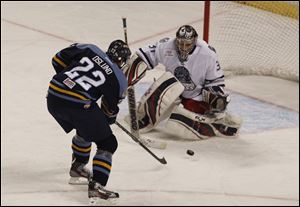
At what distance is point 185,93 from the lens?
4863mm

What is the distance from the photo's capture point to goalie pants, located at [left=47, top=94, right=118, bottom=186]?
3830 mm

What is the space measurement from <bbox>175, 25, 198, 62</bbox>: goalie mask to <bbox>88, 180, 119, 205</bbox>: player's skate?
979 millimetres

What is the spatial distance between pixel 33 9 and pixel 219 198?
3.58 meters

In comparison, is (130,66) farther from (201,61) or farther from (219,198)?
(219,198)

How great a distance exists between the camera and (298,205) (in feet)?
13.2

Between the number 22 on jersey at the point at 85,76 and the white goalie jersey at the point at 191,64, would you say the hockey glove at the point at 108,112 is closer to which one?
the number 22 on jersey at the point at 85,76

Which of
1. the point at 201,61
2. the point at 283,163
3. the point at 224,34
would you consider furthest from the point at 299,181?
the point at 224,34

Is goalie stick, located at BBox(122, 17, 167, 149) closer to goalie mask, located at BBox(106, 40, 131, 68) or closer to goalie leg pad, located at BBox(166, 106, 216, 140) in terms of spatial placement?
goalie leg pad, located at BBox(166, 106, 216, 140)

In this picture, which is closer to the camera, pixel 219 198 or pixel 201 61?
pixel 219 198

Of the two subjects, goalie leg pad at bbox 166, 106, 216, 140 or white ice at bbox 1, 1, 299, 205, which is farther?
goalie leg pad at bbox 166, 106, 216, 140

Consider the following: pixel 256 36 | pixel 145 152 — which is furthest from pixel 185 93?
pixel 256 36

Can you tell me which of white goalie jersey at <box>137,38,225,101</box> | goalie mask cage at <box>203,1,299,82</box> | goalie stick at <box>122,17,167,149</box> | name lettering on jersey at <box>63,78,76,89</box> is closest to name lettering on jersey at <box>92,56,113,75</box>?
name lettering on jersey at <box>63,78,76,89</box>

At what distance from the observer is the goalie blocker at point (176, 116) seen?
15.8 feet

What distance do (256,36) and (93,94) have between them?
270 cm
